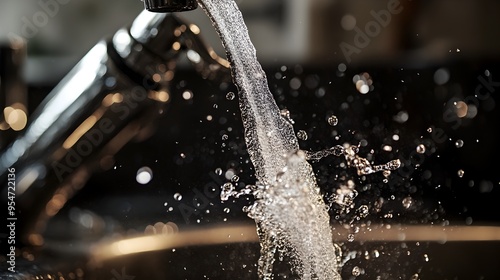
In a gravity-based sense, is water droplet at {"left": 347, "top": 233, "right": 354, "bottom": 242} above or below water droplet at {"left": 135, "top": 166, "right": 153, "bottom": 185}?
below

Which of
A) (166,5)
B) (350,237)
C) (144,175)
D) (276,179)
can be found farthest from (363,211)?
(144,175)

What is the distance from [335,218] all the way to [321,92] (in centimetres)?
73

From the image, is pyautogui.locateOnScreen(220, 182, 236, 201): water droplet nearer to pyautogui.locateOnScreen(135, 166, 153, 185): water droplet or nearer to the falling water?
the falling water

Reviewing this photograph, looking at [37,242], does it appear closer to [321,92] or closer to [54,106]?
[54,106]

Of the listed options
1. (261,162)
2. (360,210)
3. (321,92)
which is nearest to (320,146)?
(360,210)

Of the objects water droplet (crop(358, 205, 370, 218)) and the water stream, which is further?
water droplet (crop(358, 205, 370, 218))
